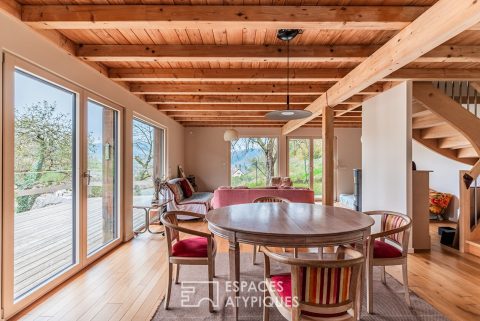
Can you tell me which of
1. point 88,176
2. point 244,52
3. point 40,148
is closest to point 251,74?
point 244,52

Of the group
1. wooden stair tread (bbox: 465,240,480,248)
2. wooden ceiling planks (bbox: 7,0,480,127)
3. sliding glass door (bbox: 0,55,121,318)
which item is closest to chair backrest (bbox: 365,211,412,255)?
wooden ceiling planks (bbox: 7,0,480,127)

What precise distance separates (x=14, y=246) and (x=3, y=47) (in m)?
1.58

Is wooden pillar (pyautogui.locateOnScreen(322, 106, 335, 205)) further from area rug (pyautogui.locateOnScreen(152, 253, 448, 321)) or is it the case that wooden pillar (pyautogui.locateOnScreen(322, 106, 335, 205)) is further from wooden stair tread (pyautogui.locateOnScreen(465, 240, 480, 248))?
wooden stair tread (pyautogui.locateOnScreen(465, 240, 480, 248))

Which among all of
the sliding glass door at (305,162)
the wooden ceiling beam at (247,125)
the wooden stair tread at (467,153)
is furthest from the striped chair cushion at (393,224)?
the sliding glass door at (305,162)

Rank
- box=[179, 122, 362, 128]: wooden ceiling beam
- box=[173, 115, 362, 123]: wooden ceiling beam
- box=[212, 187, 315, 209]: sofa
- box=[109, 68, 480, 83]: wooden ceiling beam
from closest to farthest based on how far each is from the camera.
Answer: box=[109, 68, 480, 83]: wooden ceiling beam
box=[212, 187, 315, 209]: sofa
box=[173, 115, 362, 123]: wooden ceiling beam
box=[179, 122, 362, 128]: wooden ceiling beam

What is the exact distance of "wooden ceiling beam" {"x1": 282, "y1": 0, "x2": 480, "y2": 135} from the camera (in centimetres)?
162

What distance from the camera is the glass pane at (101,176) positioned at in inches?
124

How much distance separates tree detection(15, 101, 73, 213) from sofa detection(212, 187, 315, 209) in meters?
2.55

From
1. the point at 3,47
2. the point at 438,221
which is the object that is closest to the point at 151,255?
the point at 3,47

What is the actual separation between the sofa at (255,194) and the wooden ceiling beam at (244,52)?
2501mm

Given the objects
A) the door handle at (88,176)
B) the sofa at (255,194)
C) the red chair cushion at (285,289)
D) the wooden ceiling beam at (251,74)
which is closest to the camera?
the red chair cushion at (285,289)

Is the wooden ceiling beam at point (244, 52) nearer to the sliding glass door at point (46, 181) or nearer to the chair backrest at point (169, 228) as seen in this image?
the sliding glass door at point (46, 181)

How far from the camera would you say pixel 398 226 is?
7.70 ft

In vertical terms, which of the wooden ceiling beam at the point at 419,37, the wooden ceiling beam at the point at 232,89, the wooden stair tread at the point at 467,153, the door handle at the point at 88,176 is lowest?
the door handle at the point at 88,176
